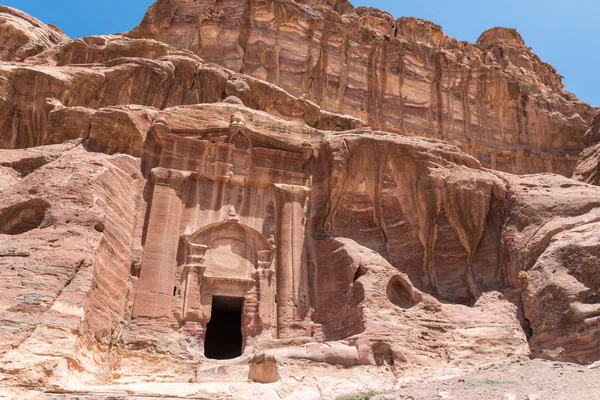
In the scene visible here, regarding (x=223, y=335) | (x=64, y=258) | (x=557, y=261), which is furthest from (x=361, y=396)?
(x=223, y=335)

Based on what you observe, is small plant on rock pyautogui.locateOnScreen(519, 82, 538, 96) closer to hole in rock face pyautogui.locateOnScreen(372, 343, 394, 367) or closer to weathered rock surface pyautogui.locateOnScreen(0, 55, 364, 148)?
weathered rock surface pyautogui.locateOnScreen(0, 55, 364, 148)

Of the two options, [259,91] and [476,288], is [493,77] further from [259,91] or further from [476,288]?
[476,288]

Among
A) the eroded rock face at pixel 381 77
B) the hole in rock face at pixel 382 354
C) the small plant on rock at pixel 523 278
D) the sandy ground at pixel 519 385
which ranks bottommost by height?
the sandy ground at pixel 519 385

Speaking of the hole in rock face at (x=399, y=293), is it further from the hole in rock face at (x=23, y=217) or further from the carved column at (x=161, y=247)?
the hole in rock face at (x=23, y=217)

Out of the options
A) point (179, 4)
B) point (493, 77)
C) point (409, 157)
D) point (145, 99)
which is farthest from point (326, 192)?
point (493, 77)

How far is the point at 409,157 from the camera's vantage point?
21.3 m

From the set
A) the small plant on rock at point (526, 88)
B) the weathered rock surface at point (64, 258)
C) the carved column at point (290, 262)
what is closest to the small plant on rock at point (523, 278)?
the carved column at point (290, 262)

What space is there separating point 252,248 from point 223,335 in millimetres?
3999

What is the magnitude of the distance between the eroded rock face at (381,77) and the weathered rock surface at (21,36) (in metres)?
6.25

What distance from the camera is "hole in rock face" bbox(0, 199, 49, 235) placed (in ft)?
48.3

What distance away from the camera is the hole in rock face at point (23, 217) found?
1473 cm

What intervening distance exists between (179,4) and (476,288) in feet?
102

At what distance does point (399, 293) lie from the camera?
1834 cm

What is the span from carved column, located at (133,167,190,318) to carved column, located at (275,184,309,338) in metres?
3.43
